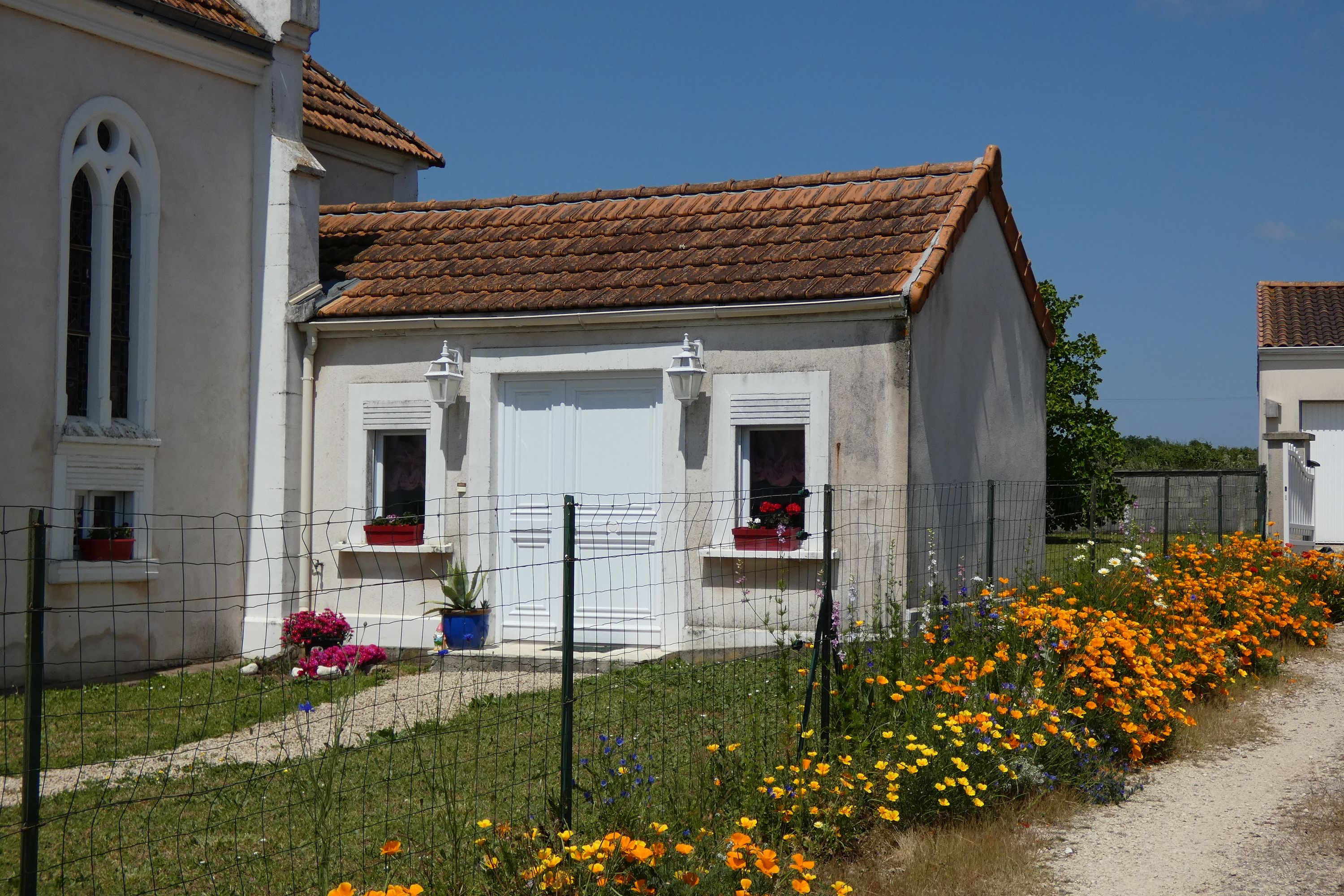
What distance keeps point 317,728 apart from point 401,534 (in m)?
3.97

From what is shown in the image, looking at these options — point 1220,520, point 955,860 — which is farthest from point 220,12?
point 1220,520

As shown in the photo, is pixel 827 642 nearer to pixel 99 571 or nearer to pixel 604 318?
pixel 604 318

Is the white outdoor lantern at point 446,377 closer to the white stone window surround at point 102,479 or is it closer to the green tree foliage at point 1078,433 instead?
the white stone window surround at point 102,479

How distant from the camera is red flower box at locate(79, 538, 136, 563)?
11.2m

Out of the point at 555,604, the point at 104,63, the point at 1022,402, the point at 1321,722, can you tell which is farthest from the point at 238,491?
the point at 1321,722

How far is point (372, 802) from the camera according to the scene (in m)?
6.67

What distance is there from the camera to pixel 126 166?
1172cm

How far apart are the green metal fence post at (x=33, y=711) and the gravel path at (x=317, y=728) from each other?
1878 mm

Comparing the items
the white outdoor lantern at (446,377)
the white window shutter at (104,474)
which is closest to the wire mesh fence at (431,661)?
the white window shutter at (104,474)

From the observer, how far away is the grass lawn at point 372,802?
5254 millimetres

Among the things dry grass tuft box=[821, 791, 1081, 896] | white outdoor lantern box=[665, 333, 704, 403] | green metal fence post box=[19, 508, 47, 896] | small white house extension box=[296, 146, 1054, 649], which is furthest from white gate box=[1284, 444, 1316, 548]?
Answer: green metal fence post box=[19, 508, 47, 896]

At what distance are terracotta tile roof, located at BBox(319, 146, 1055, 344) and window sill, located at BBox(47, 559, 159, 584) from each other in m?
3.03

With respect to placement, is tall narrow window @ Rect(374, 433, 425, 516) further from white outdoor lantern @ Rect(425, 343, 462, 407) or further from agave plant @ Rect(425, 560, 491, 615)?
agave plant @ Rect(425, 560, 491, 615)

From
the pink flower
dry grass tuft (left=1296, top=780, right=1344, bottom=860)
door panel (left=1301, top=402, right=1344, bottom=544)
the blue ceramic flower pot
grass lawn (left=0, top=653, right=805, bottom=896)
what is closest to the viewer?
grass lawn (left=0, top=653, right=805, bottom=896)
